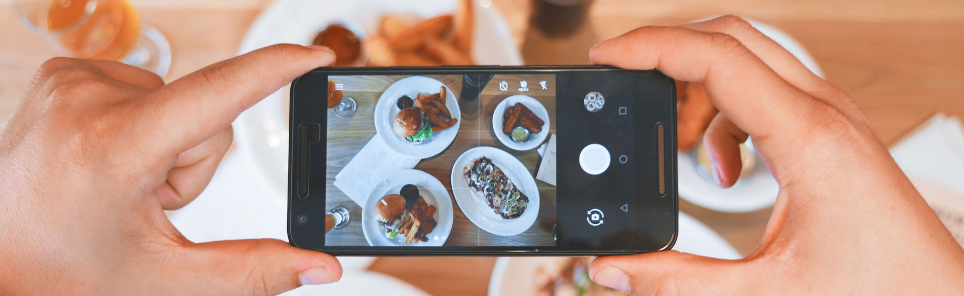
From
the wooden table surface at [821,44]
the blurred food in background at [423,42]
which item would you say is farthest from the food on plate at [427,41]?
the wooden table surface at [821,44]

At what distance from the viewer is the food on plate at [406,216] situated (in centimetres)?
52

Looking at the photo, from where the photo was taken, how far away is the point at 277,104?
711 millimetres

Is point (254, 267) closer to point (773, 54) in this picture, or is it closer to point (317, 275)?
point (317, 275)

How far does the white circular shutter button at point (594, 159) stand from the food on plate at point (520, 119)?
5cm

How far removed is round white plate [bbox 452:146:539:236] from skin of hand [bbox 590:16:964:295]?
0.29ft

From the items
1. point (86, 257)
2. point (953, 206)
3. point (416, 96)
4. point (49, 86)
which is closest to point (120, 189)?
point (86, 257)

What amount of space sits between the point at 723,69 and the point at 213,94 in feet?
1.62

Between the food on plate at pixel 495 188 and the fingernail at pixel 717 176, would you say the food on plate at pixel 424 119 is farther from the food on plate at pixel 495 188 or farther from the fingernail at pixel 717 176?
the fingernail at pixel 717 176

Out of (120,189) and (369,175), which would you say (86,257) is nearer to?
(120,189)

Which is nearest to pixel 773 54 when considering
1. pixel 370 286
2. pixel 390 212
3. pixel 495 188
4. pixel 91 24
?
pixel 495 188

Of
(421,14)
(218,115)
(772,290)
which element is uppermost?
(421,14)

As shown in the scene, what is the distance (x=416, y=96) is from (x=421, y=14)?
236 mm

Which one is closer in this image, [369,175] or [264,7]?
[369,175]

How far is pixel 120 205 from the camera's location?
1.50 feet
